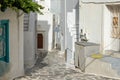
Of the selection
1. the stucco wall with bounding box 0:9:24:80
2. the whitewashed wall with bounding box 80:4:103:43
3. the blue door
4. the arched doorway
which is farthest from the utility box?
the arched doorway

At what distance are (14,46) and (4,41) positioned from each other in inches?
34.3

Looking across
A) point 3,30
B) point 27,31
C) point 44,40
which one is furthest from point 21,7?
point 44,40

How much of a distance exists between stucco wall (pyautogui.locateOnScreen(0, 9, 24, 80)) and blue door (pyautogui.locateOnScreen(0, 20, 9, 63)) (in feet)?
0.92

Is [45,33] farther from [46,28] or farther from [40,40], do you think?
[40,40]

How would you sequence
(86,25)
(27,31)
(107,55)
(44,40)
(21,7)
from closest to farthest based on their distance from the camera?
(21,7), (107,55), (86,25), (27,31), (44,40)

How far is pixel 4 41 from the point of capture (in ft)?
41.9

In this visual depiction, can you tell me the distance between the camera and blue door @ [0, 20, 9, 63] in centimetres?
1259

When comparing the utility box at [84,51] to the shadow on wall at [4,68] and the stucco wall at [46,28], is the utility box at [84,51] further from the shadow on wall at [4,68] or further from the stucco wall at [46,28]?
the stucco wall at [46,28]

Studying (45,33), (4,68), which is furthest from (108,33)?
(45,33)

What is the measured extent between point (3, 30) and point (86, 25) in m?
5.87

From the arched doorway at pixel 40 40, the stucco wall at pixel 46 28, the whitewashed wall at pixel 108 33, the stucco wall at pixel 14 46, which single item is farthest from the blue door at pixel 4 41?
the arched doorway at pixel 40 40

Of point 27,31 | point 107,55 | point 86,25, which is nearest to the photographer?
point 107,55

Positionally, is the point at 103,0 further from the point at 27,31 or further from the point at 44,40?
the point at 44,40

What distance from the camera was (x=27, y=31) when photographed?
63.6ft
